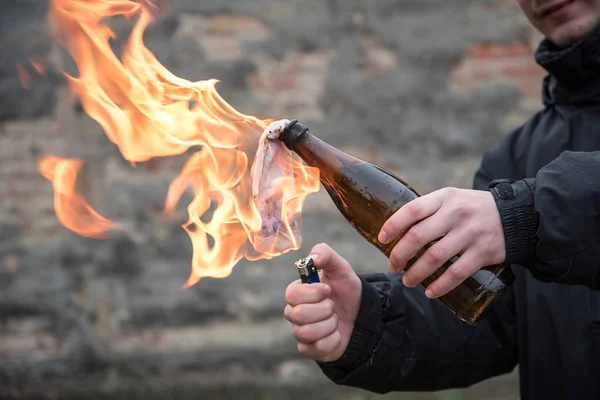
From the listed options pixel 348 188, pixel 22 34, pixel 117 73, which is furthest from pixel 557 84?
pixel 22 34

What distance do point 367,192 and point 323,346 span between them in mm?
444

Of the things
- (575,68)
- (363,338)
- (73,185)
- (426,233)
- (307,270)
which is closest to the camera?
(426,233)

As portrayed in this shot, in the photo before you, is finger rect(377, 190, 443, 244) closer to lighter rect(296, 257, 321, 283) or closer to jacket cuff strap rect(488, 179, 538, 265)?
jacket cuff strap rect(488, 179, 538, 265)

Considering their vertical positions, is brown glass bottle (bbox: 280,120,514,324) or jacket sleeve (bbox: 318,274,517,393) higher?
brown glass bottle (bbox: 280,120,514,324)

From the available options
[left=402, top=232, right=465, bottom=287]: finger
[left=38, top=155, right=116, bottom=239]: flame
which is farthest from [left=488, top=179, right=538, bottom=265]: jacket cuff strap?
[left=38, top=155, right=116, bottom=239]: flame

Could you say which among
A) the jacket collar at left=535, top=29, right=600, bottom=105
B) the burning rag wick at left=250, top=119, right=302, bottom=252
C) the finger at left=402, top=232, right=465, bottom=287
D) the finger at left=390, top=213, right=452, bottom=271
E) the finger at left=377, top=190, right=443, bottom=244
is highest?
the jacket collar at left=535, top=29, right=600, bottom=105

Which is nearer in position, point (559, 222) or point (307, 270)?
point (559, 222)

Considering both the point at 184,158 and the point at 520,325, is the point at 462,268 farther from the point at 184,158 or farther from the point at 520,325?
the point at 184,158

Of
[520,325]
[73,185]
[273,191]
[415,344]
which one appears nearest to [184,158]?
[73,185]

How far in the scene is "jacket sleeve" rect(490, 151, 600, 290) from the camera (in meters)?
1.27

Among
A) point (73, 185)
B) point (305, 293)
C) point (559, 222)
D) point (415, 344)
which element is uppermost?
point (73, 185)

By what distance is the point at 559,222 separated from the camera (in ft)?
4.17

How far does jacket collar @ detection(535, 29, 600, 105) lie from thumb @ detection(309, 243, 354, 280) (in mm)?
929

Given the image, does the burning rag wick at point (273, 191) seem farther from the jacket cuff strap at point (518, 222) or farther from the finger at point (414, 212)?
the jacket cuff strap at point (518, 222)
